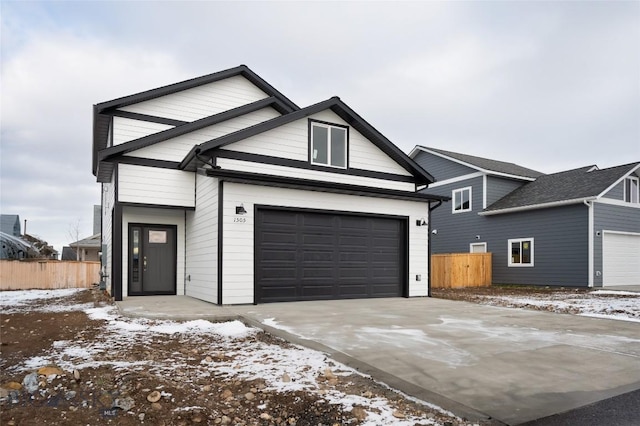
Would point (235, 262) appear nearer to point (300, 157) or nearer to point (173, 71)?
point (300, 157)

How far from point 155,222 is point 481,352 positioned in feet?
31.9

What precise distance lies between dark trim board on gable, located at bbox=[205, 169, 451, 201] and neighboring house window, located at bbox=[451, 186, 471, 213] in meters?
9.74

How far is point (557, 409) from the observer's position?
3.47 meters

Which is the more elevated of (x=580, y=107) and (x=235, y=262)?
(x=580, y=107)

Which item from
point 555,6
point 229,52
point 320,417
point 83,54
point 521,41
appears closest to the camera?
point 320,417

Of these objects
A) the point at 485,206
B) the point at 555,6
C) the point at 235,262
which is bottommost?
the point at 235,262

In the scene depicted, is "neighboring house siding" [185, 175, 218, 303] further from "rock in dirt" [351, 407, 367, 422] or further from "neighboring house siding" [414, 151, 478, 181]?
"neighboring house siding" [414, 151, 478, 181]

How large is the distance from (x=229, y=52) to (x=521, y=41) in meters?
11.3

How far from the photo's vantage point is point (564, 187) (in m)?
19.0

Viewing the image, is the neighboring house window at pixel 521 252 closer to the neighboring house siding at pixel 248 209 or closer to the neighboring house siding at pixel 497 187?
the neighboring house siding at pixel 497 187

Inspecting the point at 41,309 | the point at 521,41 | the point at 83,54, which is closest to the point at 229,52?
the point at 83,54

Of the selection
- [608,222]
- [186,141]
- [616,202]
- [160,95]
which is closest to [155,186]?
[186,141]

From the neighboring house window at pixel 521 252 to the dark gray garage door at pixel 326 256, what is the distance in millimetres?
9480

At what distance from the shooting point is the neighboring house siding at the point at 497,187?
21.0 m
